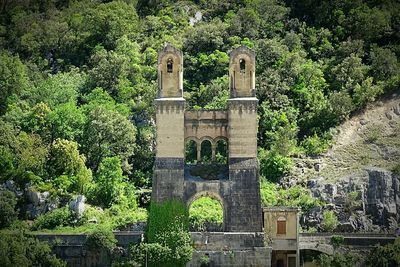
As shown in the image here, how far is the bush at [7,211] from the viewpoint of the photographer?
49.5 m

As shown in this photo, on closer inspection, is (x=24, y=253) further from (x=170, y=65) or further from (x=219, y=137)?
(x=170, y=65)

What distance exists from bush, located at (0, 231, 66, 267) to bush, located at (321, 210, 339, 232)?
57.4ft

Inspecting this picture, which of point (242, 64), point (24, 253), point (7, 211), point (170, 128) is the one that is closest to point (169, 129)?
point (170, 128)

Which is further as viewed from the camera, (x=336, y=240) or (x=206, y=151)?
(x=206, y=151)

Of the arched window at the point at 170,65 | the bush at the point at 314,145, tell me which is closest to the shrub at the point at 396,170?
the bush at the point at 314,145

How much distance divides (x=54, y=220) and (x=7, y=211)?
9.78 feet

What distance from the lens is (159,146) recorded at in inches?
1779

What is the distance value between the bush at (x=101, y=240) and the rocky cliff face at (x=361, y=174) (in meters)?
14.0

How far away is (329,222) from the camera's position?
5038 centimetres

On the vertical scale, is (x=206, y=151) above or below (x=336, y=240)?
above

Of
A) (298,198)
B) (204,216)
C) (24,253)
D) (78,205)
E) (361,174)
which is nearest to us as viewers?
(24,253)

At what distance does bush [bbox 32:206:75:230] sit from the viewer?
49469 millimetres

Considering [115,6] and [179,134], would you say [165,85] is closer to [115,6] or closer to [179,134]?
[179,134]

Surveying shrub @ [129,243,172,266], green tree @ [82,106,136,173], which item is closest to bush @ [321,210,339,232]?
shrub @ [129,243,172,266]
